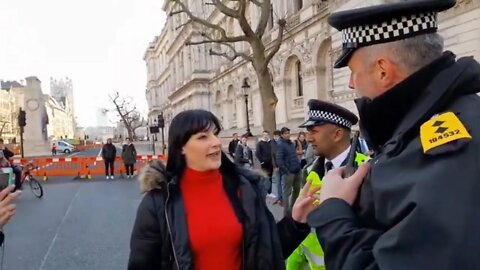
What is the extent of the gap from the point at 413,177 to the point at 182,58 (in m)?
65.1

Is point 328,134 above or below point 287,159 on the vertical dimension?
above

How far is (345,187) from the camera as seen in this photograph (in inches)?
57.4

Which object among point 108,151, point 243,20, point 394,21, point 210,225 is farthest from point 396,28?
point 108,151

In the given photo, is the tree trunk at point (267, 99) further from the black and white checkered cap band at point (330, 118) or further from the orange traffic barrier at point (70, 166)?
the black and white checkered cap band at point (330, 118)

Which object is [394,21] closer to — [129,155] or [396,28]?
[396,28]

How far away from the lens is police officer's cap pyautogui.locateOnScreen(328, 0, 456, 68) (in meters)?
1.38

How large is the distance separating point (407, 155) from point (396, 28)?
399 mm

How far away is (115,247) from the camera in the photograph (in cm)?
747

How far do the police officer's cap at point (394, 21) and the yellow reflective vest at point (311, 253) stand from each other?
129cm

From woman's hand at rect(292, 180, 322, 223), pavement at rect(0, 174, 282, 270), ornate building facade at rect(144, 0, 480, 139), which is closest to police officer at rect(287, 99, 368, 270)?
woman's hand at rect(292, 180, 322, 223)

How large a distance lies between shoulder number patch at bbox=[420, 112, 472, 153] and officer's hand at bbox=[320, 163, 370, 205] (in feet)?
0.90

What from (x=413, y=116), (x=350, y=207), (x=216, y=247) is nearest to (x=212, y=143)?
(x=216, y=247)

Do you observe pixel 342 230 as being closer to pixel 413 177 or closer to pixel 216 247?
pixel 413 177

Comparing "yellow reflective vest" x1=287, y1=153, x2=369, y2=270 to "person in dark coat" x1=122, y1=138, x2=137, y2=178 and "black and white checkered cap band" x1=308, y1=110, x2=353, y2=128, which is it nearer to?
"black and white checkered cap band" x1=308, y1=110, x2=353, y2=128
